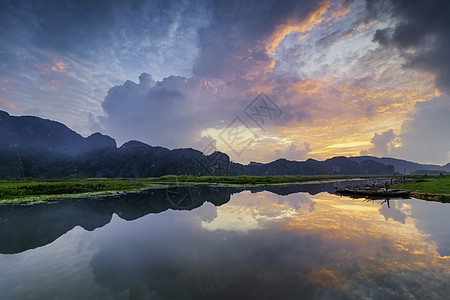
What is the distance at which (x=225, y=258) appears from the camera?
11.1 meters

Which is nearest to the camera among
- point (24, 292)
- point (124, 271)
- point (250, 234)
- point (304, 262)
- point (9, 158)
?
point (24, 292)

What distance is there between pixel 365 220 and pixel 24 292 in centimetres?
2570

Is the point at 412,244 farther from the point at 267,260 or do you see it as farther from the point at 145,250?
the point at 145,250

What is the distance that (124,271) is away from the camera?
9617mm

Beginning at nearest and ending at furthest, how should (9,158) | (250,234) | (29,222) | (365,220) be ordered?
(250,234) → (29,222) → (365,220) → (9,158)

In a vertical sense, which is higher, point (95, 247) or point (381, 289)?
point (381, 289)

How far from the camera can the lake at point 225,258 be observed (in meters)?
7.88

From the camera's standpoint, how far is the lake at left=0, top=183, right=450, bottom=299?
25.9 ft

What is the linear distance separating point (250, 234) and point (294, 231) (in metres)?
3.83

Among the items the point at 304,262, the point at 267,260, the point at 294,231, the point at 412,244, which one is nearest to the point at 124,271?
the point at 267,260

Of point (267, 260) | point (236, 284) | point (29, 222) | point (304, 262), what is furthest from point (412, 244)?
point (29, 222)

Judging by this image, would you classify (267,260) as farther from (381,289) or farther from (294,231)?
(294,231)

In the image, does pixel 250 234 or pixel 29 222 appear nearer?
pixel 250 234

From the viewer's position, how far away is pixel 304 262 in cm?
1055
